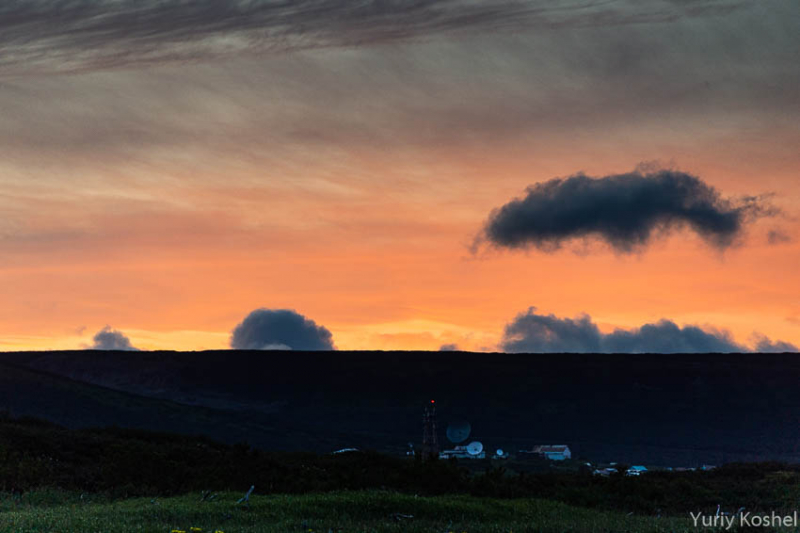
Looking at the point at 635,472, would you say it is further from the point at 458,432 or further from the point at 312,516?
the point at 458,432

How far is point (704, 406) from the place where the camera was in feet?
643

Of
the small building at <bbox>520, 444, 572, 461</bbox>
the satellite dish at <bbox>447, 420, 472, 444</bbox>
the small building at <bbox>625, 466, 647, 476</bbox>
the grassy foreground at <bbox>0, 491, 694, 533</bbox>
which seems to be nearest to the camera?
the grassy foreground at <bbox>0, 491, 694, 533</bbox>

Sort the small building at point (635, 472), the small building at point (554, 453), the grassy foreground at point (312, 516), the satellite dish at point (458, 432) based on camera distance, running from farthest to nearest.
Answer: the satellite dish at point (458, 432) < the small building at point (554, 453) < the small building at point (635, 472) < the grassy foreground at point (312, 516)

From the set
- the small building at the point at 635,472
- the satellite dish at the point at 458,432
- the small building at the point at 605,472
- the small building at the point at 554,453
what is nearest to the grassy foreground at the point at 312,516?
the small building at the point at 605,472

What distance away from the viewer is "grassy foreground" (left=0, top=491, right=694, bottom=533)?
84.6 feet

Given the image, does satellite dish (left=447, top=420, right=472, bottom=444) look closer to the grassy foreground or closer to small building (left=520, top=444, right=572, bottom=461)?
small building (left=520, top=444, right=572, bottom=461)

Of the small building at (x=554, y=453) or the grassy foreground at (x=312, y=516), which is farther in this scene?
the small building at (x=554, y=453)

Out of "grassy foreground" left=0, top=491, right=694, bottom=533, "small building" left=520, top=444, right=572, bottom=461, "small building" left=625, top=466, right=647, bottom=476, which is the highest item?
"grassy foreground" left=0, top=491, right=694, bottom=533

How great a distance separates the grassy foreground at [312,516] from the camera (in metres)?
25.8

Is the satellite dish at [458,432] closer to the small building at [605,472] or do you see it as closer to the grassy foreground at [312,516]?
the small building at [605,472]

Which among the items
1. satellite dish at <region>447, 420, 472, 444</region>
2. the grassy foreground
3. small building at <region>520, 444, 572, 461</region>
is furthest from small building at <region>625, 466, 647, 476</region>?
satellite dish at <region>447, 420, 472, 444</region>

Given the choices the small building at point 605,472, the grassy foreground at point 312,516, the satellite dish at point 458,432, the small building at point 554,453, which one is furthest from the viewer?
the satellite dish at point 458,432

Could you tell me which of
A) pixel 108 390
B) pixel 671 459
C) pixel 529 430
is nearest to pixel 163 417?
pixel 108 390

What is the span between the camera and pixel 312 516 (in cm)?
2869
